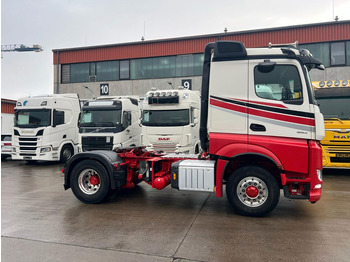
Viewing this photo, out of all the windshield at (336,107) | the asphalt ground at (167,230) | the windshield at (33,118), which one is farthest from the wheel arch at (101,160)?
the windshield at (33,118)

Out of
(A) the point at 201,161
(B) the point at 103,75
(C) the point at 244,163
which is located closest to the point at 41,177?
(A) the point at 201,161

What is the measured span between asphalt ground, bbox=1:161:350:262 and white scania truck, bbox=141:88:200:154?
11.1 ft

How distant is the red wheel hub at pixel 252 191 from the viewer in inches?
201

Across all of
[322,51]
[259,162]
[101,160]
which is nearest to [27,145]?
[101,160]

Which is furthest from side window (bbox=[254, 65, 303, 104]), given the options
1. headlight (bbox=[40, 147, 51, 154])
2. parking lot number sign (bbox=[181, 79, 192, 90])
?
parking lot number sign (bbox=[181, 79, 192, 90])

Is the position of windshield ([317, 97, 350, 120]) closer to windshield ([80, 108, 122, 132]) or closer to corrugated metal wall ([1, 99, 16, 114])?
windshield ([80, 108, 122, 132])

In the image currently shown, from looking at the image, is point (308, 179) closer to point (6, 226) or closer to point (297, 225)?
point (297, 225)

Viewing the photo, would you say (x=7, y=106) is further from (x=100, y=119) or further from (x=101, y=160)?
(x=101, y=160)

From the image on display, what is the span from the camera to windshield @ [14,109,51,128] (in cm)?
1262

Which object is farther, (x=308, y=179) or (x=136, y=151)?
(x=136, y=151)

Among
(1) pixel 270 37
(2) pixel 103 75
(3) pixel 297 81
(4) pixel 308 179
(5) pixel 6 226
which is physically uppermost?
(1) pixel 270 37

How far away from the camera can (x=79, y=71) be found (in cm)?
2364

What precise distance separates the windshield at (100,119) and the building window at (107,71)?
457 inches

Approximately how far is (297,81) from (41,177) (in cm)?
896
